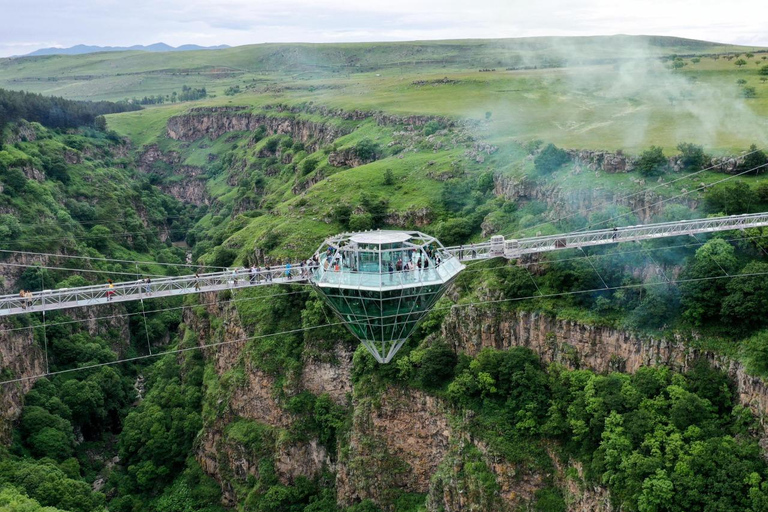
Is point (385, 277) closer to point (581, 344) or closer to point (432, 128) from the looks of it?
point (581, 344)

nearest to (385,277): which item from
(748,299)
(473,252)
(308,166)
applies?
(473,252)

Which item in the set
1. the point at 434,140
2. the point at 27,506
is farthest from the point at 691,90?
the point at 27,506

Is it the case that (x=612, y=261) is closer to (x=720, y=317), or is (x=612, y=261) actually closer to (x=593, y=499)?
(x=720, y=317)

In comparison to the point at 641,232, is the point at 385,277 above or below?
below

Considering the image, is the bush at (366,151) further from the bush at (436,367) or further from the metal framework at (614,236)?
the metal framework at (614,236)

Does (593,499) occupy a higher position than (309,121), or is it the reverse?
(309,121)

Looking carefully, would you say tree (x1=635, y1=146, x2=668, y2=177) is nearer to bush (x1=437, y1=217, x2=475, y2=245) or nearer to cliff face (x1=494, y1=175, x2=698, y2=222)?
cliff face (x1=494, y1=175, x2=698, y2=222)
